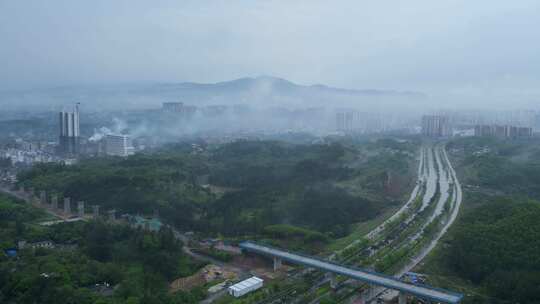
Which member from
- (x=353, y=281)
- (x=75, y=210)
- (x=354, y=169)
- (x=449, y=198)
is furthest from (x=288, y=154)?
(x=353, y=281)

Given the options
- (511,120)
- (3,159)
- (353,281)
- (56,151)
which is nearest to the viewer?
(353,281)

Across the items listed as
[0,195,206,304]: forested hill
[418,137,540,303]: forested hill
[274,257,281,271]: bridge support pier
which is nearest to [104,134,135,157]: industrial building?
[0,195,206,304]: forested hill

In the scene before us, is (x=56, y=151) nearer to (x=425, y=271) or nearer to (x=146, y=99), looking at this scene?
(x=425, y=271)

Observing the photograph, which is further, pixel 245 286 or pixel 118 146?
pixel 118 146

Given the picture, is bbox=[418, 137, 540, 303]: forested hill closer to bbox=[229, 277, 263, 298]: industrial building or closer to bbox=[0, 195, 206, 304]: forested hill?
bbox=[229, 277, 263, 298]: industrial building

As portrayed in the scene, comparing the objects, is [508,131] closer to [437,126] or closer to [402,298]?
[437,126]

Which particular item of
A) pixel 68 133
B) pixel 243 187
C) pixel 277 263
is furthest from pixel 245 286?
pixel 68 133
